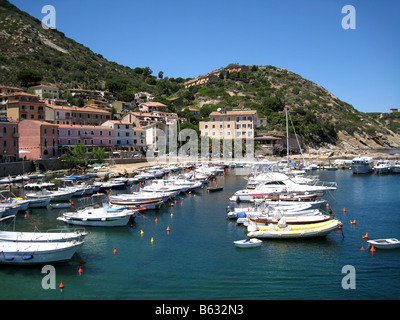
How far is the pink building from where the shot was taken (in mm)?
72688

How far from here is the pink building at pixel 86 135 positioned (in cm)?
7269

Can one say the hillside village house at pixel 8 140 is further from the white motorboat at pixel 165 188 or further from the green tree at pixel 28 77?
the green tree at pixel 28 77

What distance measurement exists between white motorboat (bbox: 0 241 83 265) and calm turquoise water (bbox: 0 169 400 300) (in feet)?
1.59

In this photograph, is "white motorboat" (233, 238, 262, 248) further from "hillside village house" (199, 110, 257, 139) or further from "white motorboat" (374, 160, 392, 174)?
"hillside village house" (199, 110, 257, 139)

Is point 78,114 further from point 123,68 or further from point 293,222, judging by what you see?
point 123,68

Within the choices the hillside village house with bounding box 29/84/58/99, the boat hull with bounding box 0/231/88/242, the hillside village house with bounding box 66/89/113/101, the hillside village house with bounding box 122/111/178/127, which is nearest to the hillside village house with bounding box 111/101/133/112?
the hillside village house with bounding box 66/89/113/101

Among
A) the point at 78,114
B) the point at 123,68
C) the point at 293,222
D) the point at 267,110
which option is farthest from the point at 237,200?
the point at 123,68

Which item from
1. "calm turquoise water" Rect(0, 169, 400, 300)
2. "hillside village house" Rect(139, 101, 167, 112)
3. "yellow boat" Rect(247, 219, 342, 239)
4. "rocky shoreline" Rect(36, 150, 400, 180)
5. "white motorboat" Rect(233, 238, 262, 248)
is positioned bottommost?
"calm turquoise water" Rect(0, 169, 400, 300)

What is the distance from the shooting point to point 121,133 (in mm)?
82875

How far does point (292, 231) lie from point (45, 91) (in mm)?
92655

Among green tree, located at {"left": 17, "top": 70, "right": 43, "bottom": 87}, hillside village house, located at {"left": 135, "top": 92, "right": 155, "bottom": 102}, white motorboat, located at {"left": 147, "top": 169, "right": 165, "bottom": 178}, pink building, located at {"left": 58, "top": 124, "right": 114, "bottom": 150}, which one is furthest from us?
hillside village house, located at {"left": 135, "top": 92, "right": 155, "bottom": 102}

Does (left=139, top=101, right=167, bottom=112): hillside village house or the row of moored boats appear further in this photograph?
(left=139, top=101, right=167, bottom=112): hillside village house

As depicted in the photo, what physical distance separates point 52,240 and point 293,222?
18.0 m

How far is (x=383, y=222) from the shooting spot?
30766mm
